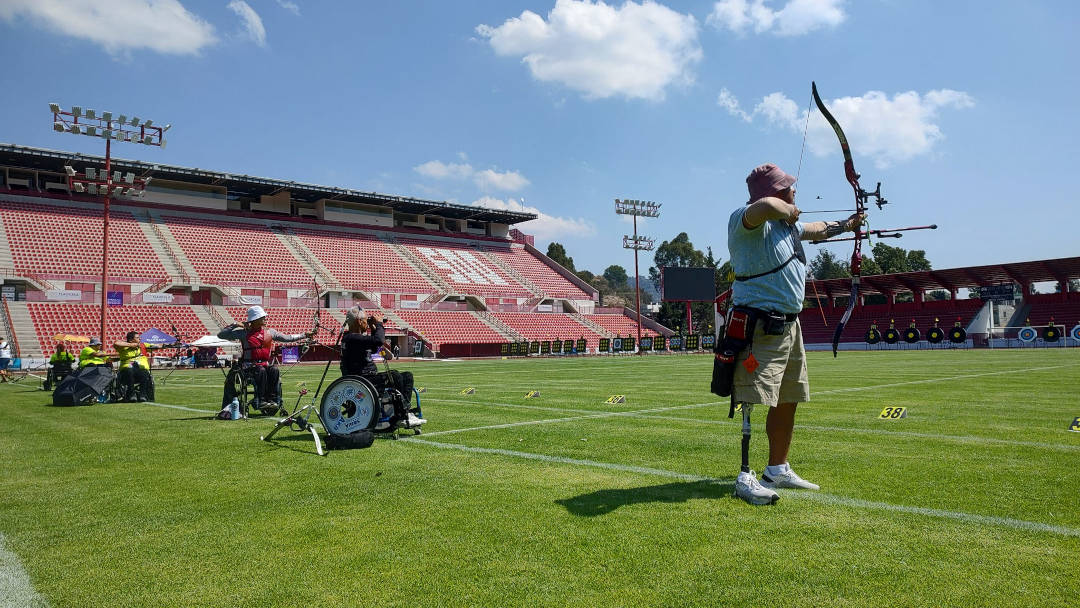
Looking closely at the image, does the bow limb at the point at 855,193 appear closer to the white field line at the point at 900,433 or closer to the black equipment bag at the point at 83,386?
the white field line at the point at 900,433

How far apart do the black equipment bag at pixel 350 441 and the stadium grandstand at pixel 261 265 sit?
3548 centimetres

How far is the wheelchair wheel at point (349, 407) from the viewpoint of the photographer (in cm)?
727

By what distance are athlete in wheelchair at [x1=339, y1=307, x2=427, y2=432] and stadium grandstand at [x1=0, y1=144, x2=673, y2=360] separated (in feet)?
114

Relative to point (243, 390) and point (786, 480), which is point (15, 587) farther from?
point (243, 390)

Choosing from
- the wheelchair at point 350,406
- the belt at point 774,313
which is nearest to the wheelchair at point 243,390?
the wheelchair at point 350,406

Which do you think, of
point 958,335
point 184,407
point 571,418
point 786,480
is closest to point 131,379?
point 184,407

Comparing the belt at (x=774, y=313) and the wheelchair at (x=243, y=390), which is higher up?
the belt at (x=774, y=313)

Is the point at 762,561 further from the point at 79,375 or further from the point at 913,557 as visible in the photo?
the point at 79,375

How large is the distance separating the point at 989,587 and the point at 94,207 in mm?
59949

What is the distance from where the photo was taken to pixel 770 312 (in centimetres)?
469

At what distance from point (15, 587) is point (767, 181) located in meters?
5.04

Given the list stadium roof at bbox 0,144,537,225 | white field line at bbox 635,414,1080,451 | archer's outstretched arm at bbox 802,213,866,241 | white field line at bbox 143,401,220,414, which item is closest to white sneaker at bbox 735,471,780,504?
archer's outstretched arm at bbox 802,213,866,241

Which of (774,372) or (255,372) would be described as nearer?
(774,372)

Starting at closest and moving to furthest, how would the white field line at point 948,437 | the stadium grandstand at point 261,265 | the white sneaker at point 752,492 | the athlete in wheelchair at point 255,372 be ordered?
the white sneaker at point 752,492, the white field line at point 948,437, the athlete in wheelchair at point 255,372, the stadium grandstand at point 261,265
